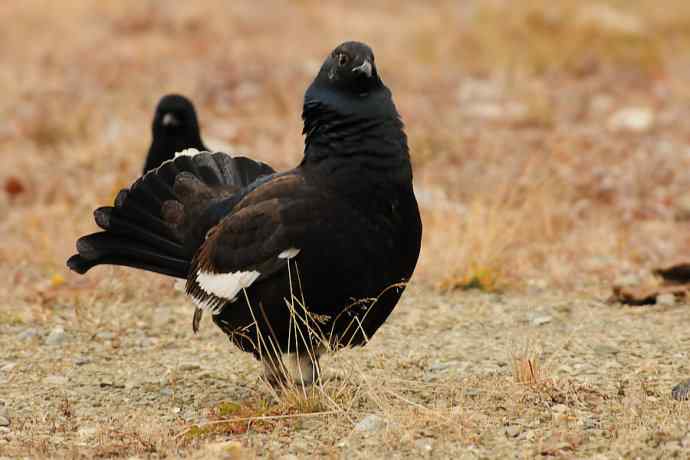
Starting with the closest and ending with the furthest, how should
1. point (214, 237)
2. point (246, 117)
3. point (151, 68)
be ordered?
point (214, 237)
point (246, 117)
point (151, 68)

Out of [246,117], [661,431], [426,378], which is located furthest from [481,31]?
[661,431]

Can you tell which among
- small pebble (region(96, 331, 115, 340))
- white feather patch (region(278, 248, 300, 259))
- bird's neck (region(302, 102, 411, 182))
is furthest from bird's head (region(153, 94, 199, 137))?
white feather patch (region(278, 248, 300, 259))

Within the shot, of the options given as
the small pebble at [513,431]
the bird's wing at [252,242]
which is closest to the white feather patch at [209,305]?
the bird's wing at [252,242]

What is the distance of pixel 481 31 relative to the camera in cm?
1488

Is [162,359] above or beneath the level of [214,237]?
beneath

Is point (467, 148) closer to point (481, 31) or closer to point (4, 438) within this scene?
point (481, 31)

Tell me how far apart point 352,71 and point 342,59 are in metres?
0.07

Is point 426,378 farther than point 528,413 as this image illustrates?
Yes

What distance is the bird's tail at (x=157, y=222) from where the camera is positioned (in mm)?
5934

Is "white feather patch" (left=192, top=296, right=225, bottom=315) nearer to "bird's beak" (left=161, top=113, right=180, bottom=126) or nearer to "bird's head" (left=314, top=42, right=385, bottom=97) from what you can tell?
"bird's head" (left=314, top=42, right=385, bottom=97)

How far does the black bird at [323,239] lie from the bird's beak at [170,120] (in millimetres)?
3117

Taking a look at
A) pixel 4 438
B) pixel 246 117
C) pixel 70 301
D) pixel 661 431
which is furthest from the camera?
pixel 246 117

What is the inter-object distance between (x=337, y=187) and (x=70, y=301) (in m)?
3.10

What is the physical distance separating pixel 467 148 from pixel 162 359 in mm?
5548
